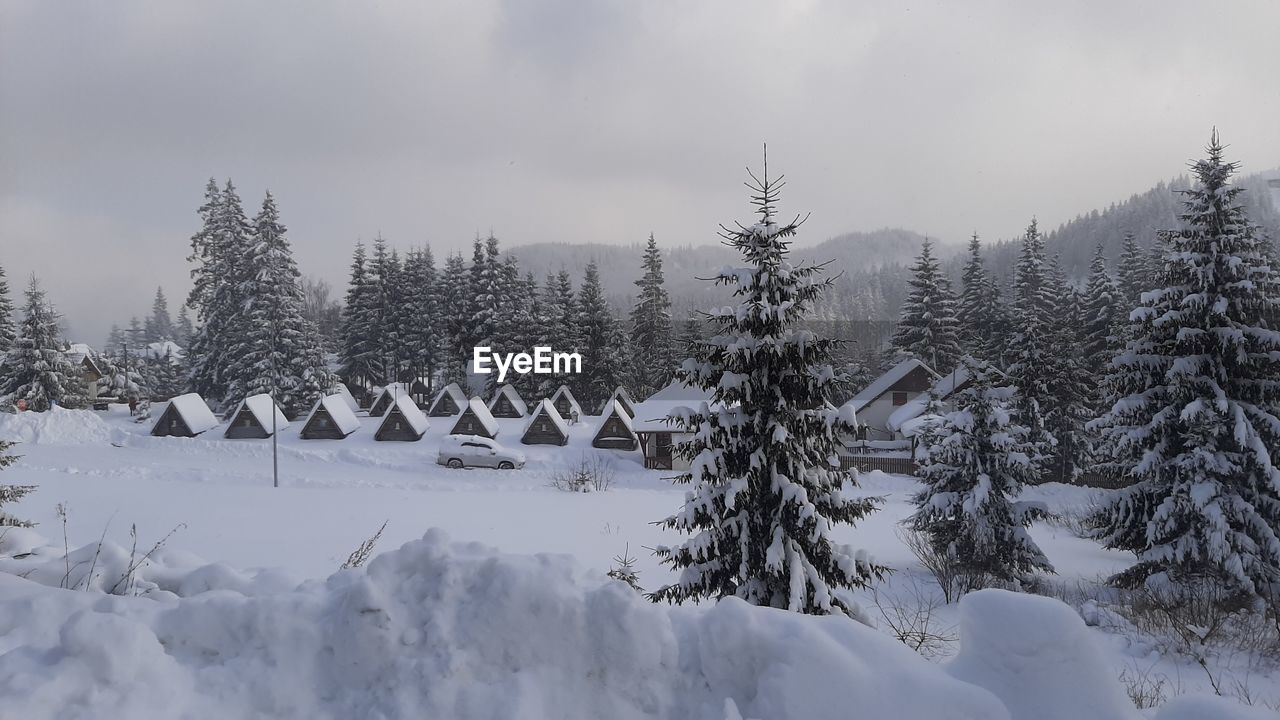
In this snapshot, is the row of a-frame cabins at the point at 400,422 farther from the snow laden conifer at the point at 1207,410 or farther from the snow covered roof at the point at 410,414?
the snow laden conifer at the point at 1207,410

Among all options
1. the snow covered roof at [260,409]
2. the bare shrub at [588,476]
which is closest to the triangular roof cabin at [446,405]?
the snow covered roof at [260,409]

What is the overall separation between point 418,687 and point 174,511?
1590 centimetres

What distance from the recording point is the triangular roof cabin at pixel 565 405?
125 feet

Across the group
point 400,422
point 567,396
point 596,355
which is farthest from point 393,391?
point 596,355

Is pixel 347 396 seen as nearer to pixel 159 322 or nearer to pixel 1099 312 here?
pixel 1099 312

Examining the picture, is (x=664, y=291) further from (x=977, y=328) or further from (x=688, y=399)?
(x=977, y=328)

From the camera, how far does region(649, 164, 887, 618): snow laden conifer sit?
7.24 metres

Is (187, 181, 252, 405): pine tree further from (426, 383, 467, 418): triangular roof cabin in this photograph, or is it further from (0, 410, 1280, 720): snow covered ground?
(0, 410, 1280, 720): snow covered ground

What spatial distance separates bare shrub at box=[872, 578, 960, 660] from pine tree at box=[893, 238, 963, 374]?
101ft

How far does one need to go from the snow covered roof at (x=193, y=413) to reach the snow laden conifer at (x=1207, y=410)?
128 ft

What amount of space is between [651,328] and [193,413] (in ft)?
98.2

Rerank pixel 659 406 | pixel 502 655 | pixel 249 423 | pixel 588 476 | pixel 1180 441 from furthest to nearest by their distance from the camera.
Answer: pixel 249 423 < pixel 659 406 < pixel 588 476 < pixel 1180 441 < pixel 502 655

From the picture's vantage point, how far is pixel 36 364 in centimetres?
3450

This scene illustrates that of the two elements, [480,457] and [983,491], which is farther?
[480,457]
